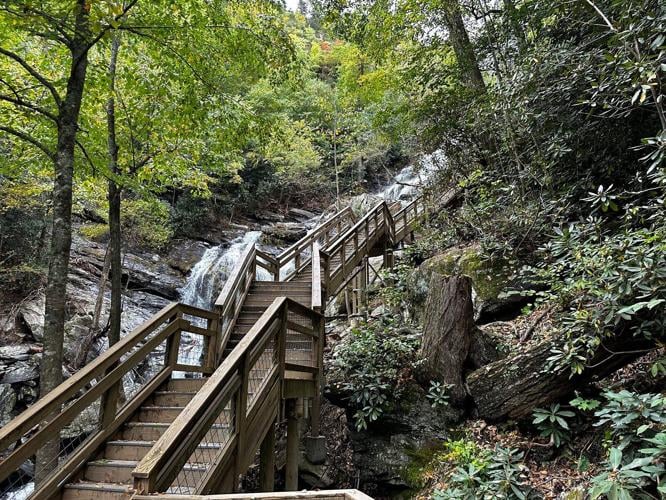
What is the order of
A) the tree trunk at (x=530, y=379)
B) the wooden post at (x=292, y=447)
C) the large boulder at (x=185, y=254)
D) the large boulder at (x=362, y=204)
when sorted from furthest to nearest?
the large boulder at (x=362, y=204)
the large boulder at (x=185, y=254)
the wooden post at (x=292, y=447)
the tree trunk at (x=530, y=379)

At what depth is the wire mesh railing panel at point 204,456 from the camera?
2.75 meters

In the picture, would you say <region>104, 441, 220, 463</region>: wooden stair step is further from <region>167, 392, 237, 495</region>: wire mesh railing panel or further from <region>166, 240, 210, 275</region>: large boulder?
<region>166, 240, 210, 275</region>: large boulder

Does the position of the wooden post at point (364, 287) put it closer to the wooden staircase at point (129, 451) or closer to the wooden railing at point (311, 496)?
the wooden staircase at point (129, 451)

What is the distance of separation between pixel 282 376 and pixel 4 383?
6.61m

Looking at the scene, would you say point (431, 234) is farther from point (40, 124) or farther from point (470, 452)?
point (40, 124)

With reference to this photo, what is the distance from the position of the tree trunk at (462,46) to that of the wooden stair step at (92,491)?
8201mm

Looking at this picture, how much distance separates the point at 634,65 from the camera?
3.33m

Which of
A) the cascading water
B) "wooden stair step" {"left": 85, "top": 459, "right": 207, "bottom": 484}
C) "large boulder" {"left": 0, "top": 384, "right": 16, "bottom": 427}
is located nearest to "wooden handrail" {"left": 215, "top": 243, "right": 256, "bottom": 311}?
"wooden stair step" {"left": 85, "top": 459, "right": 207, "bottom": 484}

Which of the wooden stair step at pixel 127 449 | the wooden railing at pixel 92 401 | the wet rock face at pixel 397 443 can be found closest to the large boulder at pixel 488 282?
the wet rock face at pixel 397 443

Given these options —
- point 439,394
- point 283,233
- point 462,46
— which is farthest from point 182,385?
point 283,233

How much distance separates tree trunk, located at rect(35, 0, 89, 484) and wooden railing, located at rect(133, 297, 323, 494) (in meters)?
1.79

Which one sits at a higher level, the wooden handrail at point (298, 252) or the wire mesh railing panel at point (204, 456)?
the wooden handrail at point (298, 252)

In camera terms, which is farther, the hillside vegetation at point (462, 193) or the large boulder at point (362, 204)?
the large boulder at point (362, 204)

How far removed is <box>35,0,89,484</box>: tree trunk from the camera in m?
3.85
